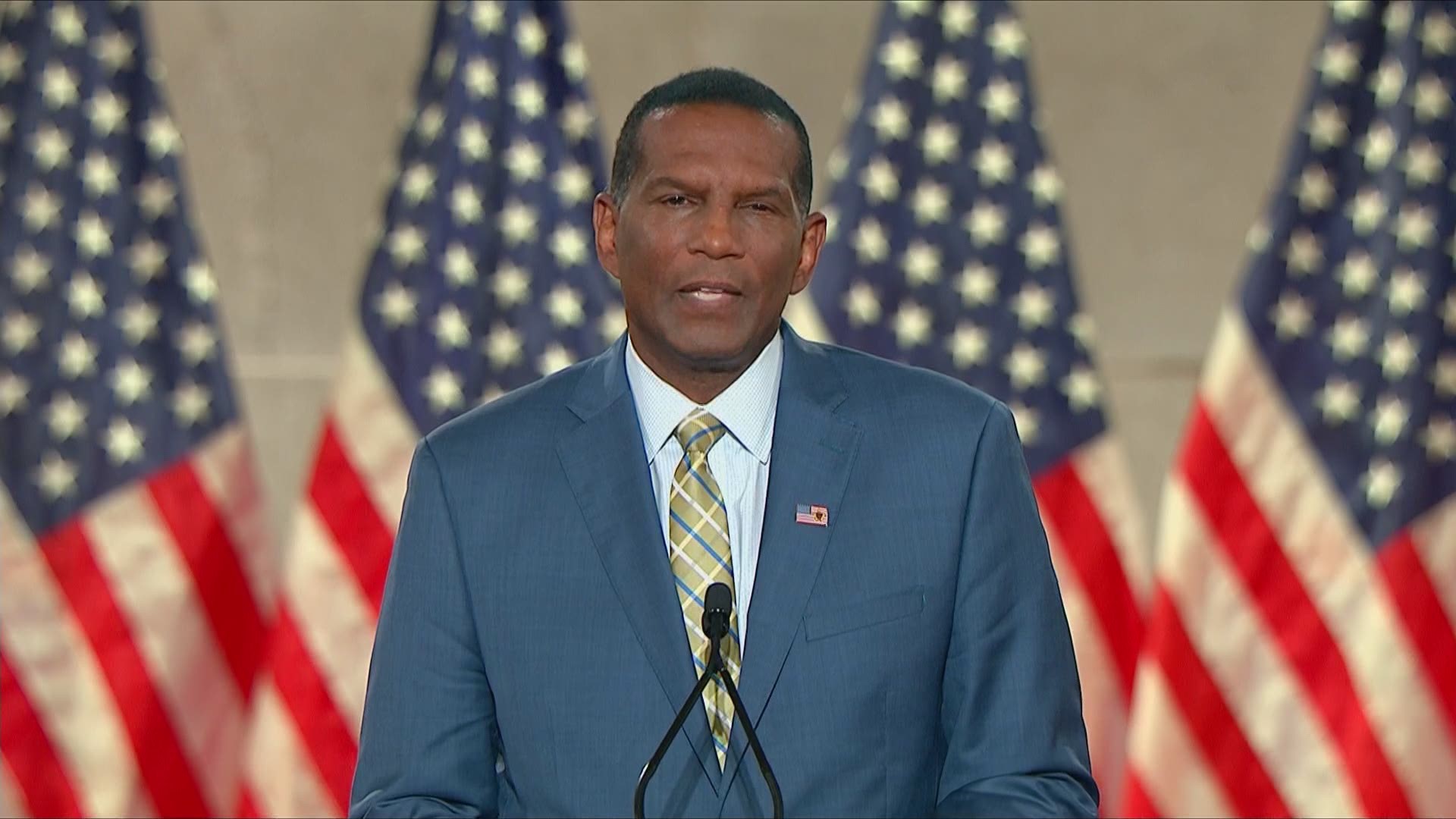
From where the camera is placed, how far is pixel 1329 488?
349 cm

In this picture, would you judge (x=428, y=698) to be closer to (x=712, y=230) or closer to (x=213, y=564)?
(x=712, y=230)

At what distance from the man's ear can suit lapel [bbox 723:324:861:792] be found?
219 mm

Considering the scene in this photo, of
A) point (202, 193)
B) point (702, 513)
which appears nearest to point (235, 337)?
point (202, 193)

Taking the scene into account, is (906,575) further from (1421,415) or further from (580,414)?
(1421,415)

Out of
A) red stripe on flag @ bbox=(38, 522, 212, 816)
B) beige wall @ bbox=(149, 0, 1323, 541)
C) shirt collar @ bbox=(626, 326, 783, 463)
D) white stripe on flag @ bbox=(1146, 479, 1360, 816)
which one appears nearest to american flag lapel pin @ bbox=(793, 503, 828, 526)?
shirt collar @ bbox=(626, 326, 783, 463)

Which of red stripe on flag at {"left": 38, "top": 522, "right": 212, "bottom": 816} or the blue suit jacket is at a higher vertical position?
the blue suit jacket

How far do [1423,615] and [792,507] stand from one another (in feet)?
6.98

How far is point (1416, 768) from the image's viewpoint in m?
3.38

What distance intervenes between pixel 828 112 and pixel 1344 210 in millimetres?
1135

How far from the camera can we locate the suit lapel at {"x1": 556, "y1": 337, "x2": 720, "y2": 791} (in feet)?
5.56

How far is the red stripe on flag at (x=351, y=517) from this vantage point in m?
3.61

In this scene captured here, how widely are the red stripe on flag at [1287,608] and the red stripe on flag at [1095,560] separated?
0.69ft

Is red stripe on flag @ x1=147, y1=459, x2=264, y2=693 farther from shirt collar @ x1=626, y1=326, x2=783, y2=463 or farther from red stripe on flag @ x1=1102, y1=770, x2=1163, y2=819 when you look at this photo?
shirt collar @ x1=626, y1=326, x2=783, y2=463

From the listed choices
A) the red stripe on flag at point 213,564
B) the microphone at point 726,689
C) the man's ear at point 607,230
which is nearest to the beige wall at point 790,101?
the red stripe on flag at point 213,564
